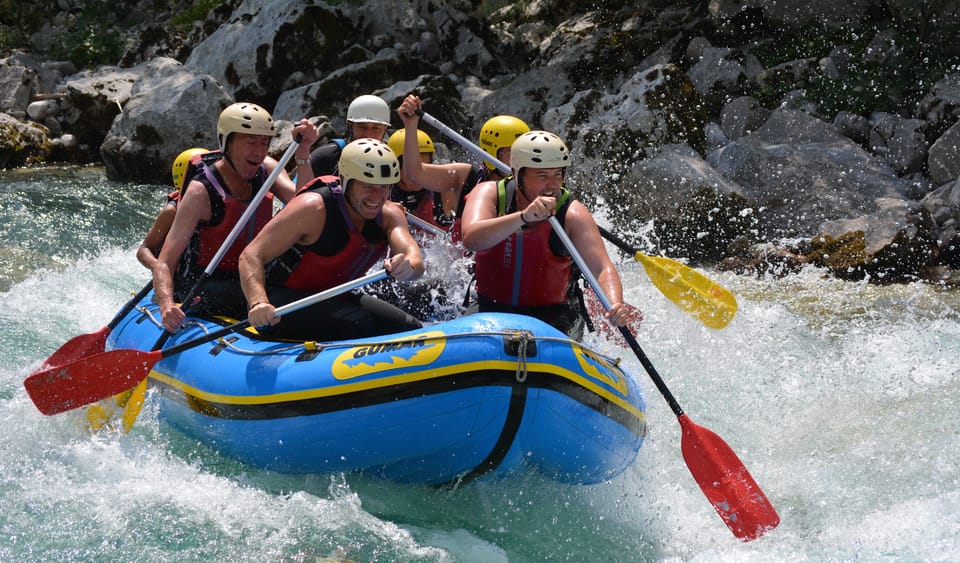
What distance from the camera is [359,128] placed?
20.9ft

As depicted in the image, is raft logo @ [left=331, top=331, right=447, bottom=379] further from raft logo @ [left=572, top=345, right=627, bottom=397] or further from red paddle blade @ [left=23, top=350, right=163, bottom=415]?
red paddle blade @ [left=23, top=350, right=163, bottom=415]

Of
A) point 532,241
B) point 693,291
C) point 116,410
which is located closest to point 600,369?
point 532,241

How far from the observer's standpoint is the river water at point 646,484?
13.9 feet

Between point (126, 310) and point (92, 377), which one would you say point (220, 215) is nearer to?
point (126, 310)

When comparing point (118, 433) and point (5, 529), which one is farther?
point (118, 433)

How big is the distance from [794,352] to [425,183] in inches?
115

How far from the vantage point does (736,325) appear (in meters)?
7.33

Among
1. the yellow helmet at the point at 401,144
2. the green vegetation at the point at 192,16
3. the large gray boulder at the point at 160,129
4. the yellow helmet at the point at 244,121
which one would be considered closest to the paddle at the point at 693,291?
the yellow helmet at the point at 401,144

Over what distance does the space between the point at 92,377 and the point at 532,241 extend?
239 cm

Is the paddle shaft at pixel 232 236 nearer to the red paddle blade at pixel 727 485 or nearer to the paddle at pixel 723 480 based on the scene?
the paddle at pixel 723 480

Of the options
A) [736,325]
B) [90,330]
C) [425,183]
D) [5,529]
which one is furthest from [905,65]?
[5,529]

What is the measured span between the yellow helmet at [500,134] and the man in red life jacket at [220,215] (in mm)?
1514

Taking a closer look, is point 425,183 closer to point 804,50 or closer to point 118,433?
point 118,433

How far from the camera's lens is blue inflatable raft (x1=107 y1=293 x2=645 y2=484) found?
4027 mm
